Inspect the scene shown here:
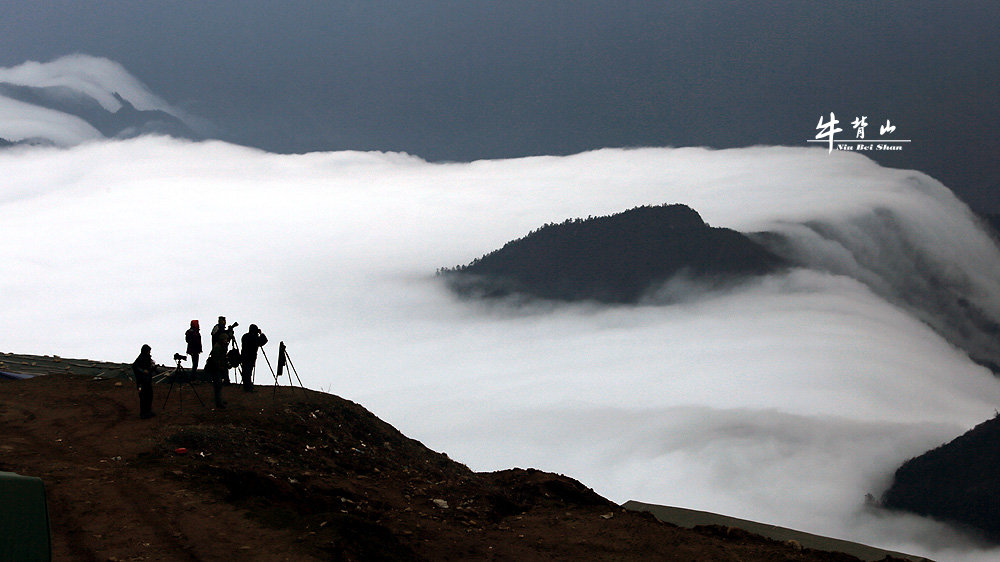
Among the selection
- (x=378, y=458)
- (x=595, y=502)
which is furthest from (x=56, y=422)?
(x=595, y=502)

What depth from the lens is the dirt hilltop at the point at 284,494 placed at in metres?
14.2

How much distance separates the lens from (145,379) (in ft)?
69.0

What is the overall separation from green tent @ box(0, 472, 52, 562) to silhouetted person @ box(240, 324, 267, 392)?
1351cm

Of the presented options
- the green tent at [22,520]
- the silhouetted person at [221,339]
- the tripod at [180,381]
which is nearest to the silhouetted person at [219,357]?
the silhouetted person at [221,339]

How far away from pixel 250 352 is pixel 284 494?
335 inches

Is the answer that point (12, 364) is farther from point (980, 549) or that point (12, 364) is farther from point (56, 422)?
point (980, 549)

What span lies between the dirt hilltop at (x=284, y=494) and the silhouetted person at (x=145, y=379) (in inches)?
14.9

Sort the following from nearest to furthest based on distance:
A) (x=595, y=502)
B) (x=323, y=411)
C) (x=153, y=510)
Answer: (x=153, y=510), (x=595, y=502), (x=323, y=411)

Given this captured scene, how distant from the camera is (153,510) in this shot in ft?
49.3

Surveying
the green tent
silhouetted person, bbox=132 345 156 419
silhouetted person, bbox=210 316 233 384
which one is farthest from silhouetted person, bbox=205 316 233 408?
the green tent

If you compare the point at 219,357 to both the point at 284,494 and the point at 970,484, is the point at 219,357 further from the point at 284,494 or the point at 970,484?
the point at 970,484

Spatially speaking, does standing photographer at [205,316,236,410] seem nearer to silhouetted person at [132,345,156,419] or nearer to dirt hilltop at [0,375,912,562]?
dirt hilltop at [0,375,912,562]

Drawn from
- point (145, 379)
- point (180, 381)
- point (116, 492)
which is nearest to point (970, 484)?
point (180, 381)

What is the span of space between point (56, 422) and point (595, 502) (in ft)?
48.0
